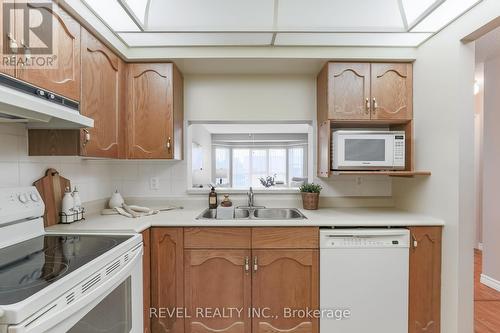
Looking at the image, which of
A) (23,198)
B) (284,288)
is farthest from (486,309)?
(23,198)

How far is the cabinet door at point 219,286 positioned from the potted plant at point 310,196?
2.43 feet

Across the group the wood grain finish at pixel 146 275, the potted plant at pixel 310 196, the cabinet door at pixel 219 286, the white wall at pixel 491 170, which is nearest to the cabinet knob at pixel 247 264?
the cabinet door at pixel 219 286

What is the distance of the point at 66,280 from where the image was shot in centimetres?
86

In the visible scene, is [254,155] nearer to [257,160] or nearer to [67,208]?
[257,160]

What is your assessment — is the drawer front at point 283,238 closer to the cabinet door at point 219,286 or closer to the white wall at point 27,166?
the cabinet door at point 219,286

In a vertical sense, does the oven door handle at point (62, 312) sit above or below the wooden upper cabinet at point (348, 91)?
below

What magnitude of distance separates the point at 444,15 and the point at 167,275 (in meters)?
2.49

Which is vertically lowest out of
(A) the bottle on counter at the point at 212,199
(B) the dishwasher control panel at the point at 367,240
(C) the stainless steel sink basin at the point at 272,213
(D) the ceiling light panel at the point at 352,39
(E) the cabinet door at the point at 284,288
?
(E) the cabinet door at the point at 284,288

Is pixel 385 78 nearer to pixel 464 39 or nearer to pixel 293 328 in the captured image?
pixel 464 39

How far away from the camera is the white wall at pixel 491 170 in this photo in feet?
8.39

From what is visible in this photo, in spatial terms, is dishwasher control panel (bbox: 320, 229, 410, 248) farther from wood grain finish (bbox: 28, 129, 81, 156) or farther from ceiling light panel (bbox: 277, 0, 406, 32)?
wood grain finish (bbox: 28, 129, 81, 156)

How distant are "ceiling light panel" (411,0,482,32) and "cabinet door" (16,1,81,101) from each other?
85.5 inches

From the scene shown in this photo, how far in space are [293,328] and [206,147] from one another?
5.57 metres

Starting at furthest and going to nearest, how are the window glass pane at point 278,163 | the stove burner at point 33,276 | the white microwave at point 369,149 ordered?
the window glass pane at point 278,163 < the white microwave at point 369,149 < the stove burner at point 33,276
